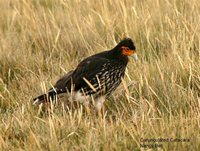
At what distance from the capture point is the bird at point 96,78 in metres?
3.78

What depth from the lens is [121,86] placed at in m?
4.16

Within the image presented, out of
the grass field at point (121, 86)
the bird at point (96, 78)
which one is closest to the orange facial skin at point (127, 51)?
the bird at point (96, 78)

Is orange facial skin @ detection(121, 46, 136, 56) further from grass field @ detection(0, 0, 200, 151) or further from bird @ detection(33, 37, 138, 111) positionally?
grass field @ detection(0, 0, 200, 151)

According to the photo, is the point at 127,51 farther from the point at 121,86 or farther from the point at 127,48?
the point at 121,86

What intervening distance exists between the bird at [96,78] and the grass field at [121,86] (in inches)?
4.1

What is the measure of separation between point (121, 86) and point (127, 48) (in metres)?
0.36

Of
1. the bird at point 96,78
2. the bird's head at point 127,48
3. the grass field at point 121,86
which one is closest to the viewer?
the grass field at point 121,86

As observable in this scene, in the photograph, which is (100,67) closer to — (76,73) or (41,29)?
(76,73)

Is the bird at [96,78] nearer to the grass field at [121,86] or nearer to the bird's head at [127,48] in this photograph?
the bird's head at [127,48]

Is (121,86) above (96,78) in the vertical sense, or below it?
below

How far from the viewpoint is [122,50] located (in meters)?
3.96

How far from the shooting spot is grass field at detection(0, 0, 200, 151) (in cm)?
297

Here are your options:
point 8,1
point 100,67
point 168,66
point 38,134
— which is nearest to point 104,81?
point 100,67

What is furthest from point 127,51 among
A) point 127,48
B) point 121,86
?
point 121,86
